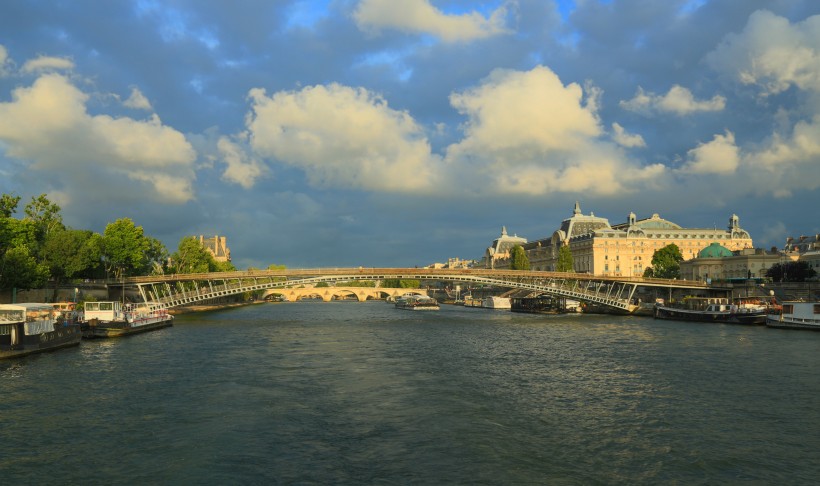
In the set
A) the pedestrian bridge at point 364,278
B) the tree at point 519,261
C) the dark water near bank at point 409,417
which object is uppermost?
the tree at point 519,261

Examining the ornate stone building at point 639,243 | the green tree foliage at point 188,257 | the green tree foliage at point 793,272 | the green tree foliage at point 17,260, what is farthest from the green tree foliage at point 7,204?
the ornate stone building at point 639,243

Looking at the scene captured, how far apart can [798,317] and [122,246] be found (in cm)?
8000

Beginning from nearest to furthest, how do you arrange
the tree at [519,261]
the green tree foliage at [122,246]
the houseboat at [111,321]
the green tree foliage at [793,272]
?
the houseboat at [111,321] → the green tree foliage at [122,246] → the green tree foliage at [793,272] → the tree at [519,261]

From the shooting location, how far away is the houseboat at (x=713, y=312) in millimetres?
71250

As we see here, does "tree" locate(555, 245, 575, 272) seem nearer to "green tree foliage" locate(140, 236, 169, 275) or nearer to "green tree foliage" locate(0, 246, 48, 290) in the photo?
"green tree foliage" locate(140, 236, 169, 275)

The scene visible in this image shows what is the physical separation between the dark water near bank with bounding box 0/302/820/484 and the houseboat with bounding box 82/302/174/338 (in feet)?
33.5

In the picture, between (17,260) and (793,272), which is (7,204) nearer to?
(17,260)

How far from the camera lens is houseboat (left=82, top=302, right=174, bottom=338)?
5325cm

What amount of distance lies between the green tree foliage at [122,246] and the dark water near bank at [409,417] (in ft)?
152

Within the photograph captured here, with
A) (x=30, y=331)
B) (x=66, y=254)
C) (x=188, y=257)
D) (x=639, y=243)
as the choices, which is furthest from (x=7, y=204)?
(x=639, y=243)

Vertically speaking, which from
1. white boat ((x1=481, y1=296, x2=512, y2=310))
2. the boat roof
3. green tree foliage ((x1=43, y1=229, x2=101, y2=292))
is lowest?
white boat ((x1=481, y1=296, x2=512, y2=310))

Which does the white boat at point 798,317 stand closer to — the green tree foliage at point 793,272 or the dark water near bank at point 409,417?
the dark water near bank at point 409,417

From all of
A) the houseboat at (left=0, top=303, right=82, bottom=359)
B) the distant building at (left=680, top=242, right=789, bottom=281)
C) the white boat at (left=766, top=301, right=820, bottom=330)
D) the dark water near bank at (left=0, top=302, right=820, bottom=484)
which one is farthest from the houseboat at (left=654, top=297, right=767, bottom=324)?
the houseboat at (left=0, top=303, right=82, bottom=359)

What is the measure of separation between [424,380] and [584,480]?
50.4 ft
